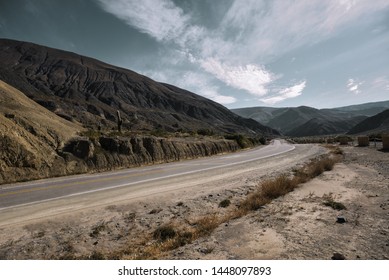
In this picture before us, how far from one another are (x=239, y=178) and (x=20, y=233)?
42.0 feet

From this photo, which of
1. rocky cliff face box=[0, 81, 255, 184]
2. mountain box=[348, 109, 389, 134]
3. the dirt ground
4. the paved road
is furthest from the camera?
mountain box=[348, 109, 389, 134]

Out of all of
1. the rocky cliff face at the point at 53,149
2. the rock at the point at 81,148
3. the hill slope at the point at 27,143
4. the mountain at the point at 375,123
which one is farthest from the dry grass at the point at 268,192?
the mountain at the point at 375,123

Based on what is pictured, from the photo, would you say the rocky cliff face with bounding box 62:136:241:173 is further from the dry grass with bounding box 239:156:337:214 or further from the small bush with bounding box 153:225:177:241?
the dry grass with bounding box 239:156:337:214

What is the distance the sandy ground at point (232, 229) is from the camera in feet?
19.9

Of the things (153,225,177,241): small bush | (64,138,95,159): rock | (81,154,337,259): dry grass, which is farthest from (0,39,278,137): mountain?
(153,225,177,241): small bush

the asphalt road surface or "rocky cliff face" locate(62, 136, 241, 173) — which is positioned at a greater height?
"rocky cliff face" locate(62, 136, 241, 173)

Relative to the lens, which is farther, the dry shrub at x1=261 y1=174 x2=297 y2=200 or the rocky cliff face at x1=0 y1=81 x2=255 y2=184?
A: the rocky cliff face at x1=0 y1=81 x2=255 y2=184

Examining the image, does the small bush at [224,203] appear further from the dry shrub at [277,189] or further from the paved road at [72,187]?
the paved road at [72,187]

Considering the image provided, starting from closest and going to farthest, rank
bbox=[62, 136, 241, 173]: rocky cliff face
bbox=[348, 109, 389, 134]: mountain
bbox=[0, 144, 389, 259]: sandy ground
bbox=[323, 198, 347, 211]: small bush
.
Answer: bbox=[0, 144, 389, 259]: sandy ground, bbox=[323, 198, 347, 211]: small bush, bbox=[62, 136, 241, 173]: rocky cliff face, bbox=[348, 109, 389, 134]: mountain

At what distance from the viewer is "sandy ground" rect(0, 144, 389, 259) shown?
239 inches

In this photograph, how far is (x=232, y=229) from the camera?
7648 millimetres

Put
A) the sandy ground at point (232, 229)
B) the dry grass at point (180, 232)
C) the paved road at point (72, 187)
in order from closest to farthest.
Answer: the sandy ground at point (232, 229)
the dry grass at point (180, 232)
the paved road at point (72, 187)

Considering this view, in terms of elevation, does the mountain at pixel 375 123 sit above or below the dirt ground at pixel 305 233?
above

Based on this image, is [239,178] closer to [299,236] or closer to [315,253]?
[299,236]
